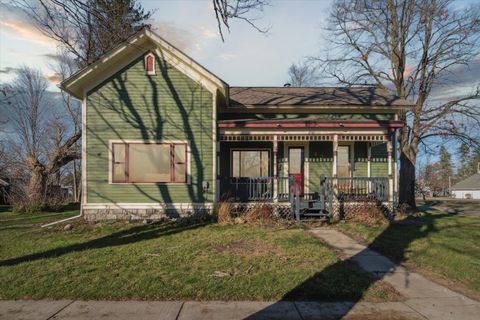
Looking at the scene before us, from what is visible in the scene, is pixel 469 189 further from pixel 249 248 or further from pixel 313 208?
pixel 249 248

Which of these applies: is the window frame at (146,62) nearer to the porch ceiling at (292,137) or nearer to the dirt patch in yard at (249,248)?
the porch ceiling at (292,137)

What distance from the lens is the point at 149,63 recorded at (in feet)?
45.5

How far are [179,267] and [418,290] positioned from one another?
3994 mm

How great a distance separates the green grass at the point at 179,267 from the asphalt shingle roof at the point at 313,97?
6977mm

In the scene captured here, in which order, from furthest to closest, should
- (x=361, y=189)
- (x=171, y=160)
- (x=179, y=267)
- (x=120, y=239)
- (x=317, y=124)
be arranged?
(x=361, y=189)
(x=317, y=124)
(x=171, y=160)
(x=120, y=239)
(x=179, y=267)

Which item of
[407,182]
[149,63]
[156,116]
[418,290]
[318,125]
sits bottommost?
[418,290]

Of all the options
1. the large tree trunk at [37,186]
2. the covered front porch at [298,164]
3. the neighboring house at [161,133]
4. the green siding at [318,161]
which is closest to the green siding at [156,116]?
the neighboring house at [161,133]

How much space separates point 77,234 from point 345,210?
8.71 meters

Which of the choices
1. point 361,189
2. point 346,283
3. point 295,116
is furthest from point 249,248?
point 295,116

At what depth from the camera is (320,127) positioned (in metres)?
14.1

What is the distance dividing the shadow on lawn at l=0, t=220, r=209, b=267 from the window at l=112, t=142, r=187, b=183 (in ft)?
6.15

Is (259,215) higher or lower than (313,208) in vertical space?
lower

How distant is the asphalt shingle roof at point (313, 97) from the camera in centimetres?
1605

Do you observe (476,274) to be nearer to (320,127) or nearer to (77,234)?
(320,127)
